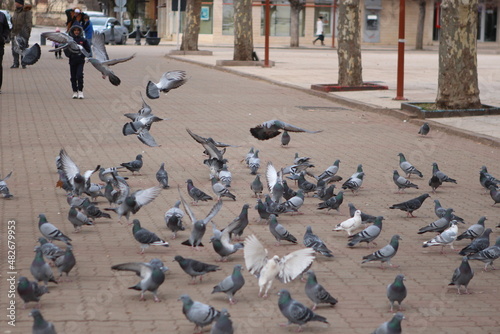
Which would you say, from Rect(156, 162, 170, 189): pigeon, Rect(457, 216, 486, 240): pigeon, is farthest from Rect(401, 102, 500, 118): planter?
Rect(457, 216, 486, 240): pigeon

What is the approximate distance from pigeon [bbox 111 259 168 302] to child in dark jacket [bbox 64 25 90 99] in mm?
12079

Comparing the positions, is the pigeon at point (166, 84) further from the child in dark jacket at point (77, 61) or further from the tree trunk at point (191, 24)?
the tree trunk at point (191, 24)

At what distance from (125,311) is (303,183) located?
4440 mm

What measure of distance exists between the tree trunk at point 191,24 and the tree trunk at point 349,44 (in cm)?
1968

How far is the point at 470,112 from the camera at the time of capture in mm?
17609

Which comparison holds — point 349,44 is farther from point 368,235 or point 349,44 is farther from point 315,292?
point 315,292

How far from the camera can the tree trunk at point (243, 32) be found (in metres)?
34.5

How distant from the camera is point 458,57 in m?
17.6

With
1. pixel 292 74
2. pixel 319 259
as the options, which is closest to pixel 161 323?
pixel 319 259

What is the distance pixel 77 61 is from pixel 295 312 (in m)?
14.8

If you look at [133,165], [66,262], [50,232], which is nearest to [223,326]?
[66,262]

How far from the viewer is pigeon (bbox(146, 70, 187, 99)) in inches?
477

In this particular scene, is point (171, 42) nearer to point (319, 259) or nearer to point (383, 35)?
point (383, 35)

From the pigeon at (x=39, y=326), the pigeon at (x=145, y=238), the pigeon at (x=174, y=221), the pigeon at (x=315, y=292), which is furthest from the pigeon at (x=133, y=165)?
the pigeon at (x=39, y=326)
